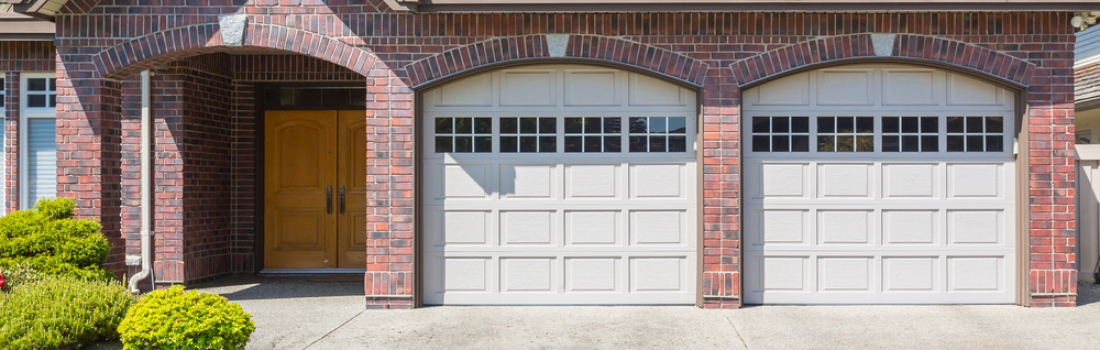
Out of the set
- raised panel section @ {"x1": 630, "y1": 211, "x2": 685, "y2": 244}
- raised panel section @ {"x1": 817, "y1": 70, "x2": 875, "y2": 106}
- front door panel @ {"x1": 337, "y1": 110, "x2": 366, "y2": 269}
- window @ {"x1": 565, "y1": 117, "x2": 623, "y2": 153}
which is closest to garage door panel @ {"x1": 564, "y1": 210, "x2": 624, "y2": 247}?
raised panel section @ {"x1": 630, "y1": 211, "x2": 685, "y2": 244}

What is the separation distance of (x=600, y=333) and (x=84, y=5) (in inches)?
230

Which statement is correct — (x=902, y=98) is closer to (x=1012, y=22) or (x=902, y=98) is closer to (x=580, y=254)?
(x=1012, y=22)

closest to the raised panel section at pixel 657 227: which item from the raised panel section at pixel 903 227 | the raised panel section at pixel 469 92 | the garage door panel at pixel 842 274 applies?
the garage door panel at pixel 842 274

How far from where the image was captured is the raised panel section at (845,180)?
934 cm

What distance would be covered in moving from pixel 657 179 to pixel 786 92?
1.51m

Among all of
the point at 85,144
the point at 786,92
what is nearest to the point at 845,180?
the point at 786,92

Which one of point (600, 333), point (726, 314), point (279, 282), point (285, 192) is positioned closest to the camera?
point (600, 333)

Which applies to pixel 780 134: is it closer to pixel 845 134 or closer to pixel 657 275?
pixel 845 134

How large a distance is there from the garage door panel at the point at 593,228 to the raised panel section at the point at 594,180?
7.4 inches

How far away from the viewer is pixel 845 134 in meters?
Result: 9.34

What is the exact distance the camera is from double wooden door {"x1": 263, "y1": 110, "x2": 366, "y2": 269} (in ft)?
39.1

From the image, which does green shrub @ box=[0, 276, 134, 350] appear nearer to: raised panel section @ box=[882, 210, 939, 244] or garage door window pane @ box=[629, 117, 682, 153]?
garage door window pane @ box=[629, 117, 682, 153]

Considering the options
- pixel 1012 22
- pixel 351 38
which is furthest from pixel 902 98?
pixel 351 38

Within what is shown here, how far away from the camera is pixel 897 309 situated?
9141mm
